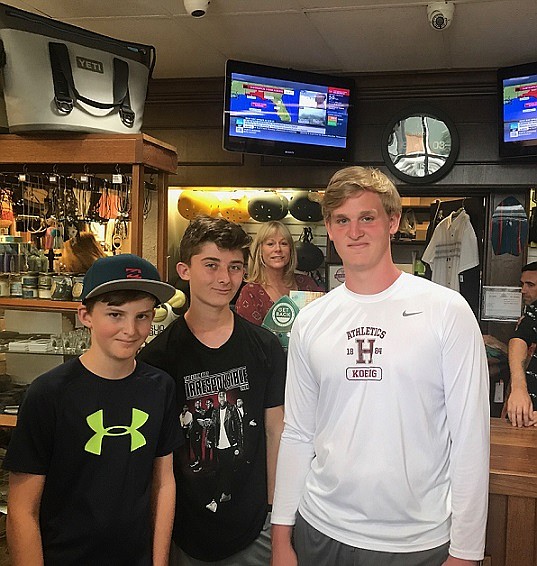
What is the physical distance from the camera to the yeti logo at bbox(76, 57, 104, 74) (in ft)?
8.72

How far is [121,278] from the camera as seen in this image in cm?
190

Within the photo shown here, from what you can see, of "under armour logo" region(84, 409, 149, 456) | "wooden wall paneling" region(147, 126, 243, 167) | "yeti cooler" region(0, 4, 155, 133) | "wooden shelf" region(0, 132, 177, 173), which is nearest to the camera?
"under armour logo" region(84, 409, 149, 456)

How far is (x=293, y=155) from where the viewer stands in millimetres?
4117

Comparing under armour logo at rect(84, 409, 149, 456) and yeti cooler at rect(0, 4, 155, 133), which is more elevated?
yeti cooler at rect(0, 4, 155, 133)

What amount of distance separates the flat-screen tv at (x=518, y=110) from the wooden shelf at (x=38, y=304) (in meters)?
2.65

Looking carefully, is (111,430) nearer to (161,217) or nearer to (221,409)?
(221,409)

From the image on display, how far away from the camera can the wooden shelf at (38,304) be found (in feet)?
9.37

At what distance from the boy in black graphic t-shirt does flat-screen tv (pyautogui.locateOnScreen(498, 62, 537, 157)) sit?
8.09 ft

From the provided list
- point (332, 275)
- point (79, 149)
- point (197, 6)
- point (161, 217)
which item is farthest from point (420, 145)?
point (79, 149)

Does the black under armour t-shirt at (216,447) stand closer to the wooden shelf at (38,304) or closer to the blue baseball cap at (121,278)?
the blue baseball cap at (121,278)

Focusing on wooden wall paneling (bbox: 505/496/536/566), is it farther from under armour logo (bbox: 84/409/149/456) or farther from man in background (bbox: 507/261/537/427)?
under armour logo (bbox: 84/409/149/456)

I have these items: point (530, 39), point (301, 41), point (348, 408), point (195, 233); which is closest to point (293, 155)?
point (301, 41)

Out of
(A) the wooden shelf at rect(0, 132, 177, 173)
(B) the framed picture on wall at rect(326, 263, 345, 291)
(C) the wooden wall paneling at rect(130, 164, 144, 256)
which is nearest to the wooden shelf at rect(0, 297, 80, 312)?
(C) the wooden wall paneling at rect(130, 164, 144, 256)

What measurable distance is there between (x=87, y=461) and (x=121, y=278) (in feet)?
1.62
